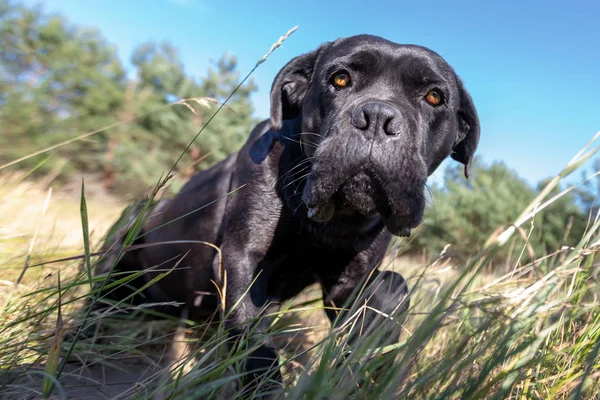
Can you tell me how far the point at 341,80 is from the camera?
253 centimetres

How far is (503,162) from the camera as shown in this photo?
21125 millimetres

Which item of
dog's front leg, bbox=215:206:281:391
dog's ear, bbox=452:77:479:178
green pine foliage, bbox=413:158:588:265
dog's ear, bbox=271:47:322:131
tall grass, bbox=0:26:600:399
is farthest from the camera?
green pine foliage, bbox=413:158:588:265

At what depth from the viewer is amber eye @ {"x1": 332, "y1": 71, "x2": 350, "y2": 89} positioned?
2525 millimetres

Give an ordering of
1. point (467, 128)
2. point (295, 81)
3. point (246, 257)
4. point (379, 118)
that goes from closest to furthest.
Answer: point (379, 118) → point (246, 257) → point (295, 81) → point (467, 128)

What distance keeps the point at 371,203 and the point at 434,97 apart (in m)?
0.88

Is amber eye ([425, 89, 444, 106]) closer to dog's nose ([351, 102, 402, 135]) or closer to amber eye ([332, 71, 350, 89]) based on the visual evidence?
amber eye ([332, 71, 350, 89])

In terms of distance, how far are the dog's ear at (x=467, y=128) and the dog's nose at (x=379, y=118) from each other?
1.16 meters

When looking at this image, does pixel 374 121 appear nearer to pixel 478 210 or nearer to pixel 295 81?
pixel 295 81

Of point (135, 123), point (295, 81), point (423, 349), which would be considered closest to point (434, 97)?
point (295, 81)

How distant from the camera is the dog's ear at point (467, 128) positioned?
295cm

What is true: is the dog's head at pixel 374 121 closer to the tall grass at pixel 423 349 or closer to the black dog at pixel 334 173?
the black dog at pixel 334 173

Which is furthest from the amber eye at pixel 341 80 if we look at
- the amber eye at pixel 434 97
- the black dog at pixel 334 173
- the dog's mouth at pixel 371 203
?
the dog's mouth at pixel 371 203

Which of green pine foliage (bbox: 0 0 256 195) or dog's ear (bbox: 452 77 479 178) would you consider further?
green pine foliage (bbox: 0 0 256 195)

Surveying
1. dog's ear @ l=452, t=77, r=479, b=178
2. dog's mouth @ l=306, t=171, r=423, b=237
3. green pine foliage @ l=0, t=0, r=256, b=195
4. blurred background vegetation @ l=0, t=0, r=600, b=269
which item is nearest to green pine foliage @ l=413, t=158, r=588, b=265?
blurred background vegetation @ l=0, t=0, r=600, b=269
